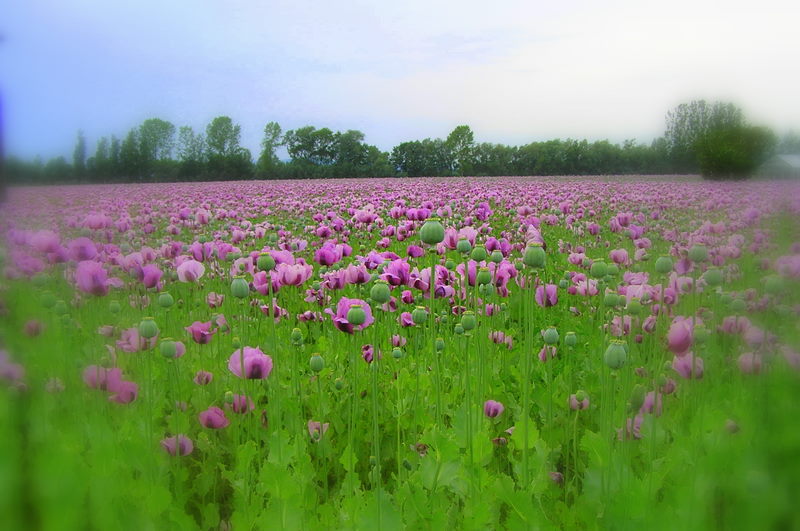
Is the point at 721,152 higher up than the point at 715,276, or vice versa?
the point at 721,152

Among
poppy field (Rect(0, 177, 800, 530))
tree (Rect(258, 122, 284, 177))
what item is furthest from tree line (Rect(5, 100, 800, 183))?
poppy field (Rect(0, 177, 800, 530))

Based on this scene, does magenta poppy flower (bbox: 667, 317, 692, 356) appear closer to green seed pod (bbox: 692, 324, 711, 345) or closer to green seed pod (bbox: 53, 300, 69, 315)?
green seed pod (bbox: 692, 324, 711, 345)

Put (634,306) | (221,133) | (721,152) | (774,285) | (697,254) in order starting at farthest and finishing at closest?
1. (221,133)
2. (721,152)
3. (634,306)
4. (697,254)
5. (774,285)

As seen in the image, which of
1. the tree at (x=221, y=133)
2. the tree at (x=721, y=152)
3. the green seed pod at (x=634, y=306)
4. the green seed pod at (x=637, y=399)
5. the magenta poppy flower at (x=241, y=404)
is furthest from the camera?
the tree at (x=221, y=133)

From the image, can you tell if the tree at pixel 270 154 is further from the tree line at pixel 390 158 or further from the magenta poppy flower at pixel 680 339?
the magenta poppy flower at pixel 680 339

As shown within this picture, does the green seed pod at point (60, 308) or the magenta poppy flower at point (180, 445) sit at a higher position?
the green seed pod at point (60, 308)

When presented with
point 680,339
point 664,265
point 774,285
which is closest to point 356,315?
point 680,339

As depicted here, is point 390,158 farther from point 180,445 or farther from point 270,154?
point 180,445

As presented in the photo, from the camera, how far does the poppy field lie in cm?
41

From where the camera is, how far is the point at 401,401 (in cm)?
207

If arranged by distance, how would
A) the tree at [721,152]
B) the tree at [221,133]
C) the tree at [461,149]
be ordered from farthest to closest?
1. the tree at [461,149]
2. the tree at [221,133]
3. the tree at [721,152]

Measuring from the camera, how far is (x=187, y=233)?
6.12 metres

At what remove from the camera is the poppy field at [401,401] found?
1.36ft

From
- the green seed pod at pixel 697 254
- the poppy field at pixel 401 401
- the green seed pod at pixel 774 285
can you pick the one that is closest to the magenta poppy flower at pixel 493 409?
the poppy field at pixel 401 401
